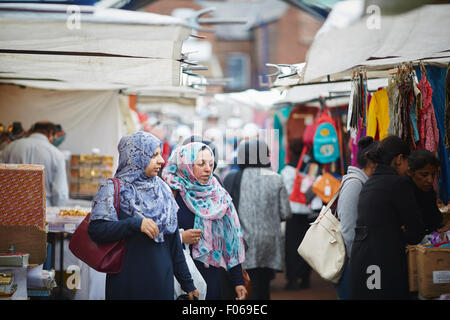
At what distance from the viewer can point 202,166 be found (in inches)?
175

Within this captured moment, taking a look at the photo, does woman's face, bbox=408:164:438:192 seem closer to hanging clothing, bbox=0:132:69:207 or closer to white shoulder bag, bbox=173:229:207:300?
white shoulder bag, bbox=173:229:207:300

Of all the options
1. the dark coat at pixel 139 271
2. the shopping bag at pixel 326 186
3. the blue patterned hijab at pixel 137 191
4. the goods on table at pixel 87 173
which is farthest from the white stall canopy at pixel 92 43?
the shopping bag at pixel 326 186

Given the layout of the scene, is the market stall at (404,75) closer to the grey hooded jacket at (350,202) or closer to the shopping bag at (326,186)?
the grey hooded jacket at (350,202)

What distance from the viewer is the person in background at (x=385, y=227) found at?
408 cm

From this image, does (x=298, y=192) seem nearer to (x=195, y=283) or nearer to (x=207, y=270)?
(x=207, y=270)

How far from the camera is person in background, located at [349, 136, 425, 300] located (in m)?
4.08

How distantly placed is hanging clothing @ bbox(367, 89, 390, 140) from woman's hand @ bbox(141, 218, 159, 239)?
2.42m

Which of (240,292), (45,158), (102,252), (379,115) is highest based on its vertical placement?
(379,115)

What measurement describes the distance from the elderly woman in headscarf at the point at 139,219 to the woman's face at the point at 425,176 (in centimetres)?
210

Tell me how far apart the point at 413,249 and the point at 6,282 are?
3.03m

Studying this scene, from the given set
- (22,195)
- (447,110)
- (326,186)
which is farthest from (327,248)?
(326,186)

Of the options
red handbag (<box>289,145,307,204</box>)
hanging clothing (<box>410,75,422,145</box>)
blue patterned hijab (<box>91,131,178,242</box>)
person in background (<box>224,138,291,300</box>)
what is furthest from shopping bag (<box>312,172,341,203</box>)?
blue patterned hijab (<box>91,131,178,242</box>)

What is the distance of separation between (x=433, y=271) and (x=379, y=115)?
144 centimetres
